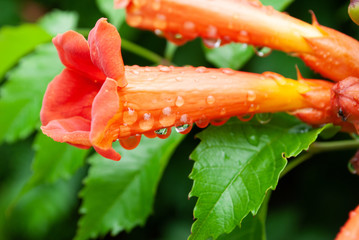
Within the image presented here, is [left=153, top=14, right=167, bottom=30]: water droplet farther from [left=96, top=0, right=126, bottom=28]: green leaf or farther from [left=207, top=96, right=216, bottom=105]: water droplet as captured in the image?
[left=96, top=0, right=126, bottom=28]: green leaf

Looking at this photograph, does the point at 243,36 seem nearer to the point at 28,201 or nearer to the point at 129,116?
the point at 129,116

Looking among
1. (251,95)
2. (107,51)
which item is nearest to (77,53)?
(107,51)

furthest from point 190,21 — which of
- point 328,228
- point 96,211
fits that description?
point 328,228

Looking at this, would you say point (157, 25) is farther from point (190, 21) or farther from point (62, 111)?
point (62, 111)

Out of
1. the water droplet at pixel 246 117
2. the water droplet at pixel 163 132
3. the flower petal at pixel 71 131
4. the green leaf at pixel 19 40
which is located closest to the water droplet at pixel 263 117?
the water droplet at pixel 246 117

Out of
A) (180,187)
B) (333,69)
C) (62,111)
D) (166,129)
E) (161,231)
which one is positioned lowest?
(161,231)

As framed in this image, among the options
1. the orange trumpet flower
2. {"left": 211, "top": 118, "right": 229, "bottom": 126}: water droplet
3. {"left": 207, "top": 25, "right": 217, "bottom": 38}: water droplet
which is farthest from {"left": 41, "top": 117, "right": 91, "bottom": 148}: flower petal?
the orange trumpet flower

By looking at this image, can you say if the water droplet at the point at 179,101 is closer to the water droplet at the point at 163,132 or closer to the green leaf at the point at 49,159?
the water droplet at the point at 163,132
